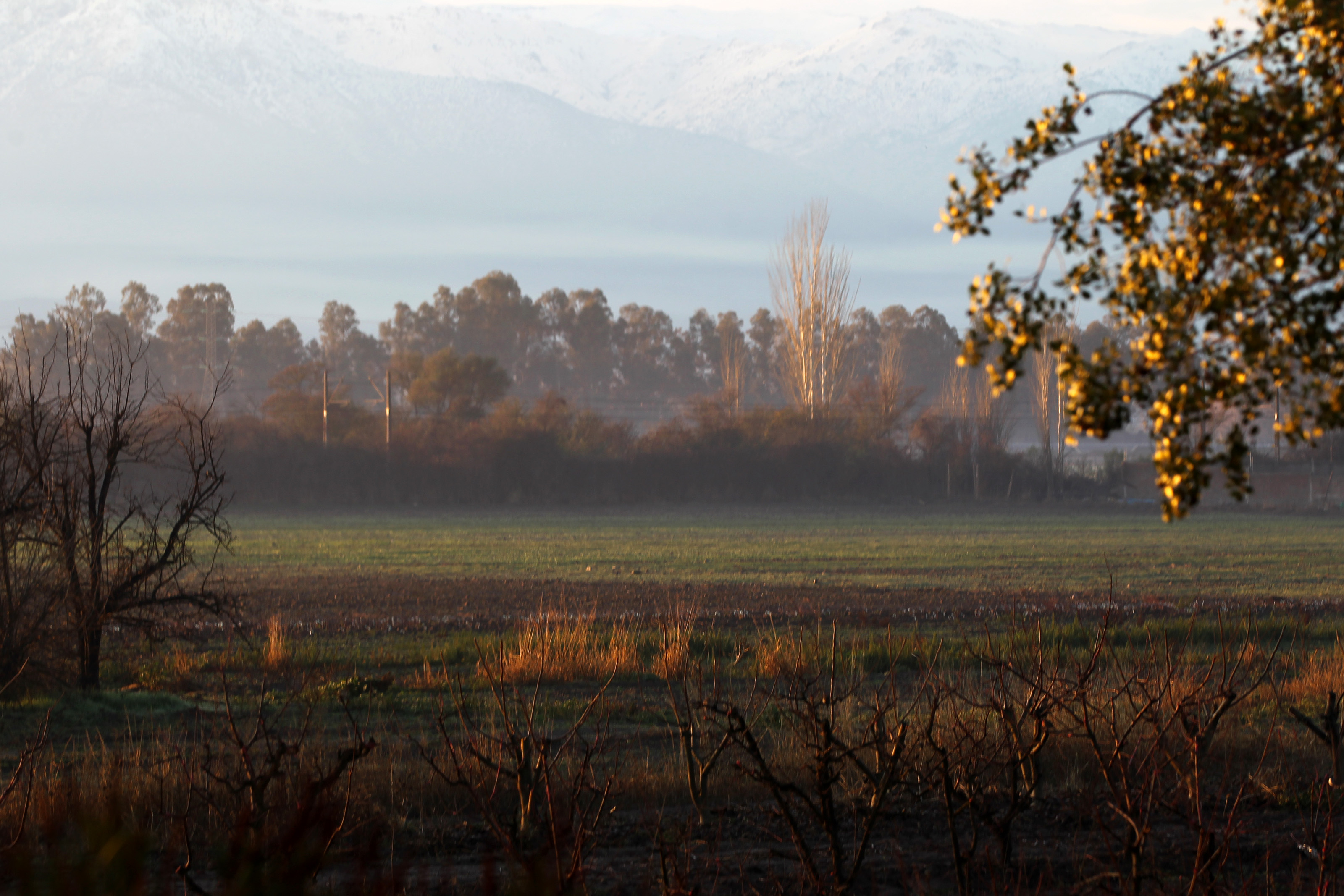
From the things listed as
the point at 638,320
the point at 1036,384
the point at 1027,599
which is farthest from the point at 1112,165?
the point at 638,320

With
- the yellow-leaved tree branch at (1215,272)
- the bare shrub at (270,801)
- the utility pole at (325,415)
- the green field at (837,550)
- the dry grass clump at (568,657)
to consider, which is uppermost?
the utility pole at (325,415)

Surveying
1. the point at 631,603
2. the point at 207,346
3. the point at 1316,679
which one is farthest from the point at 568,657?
the point at 207,346

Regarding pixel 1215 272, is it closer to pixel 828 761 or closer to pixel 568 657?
pixel 828 761

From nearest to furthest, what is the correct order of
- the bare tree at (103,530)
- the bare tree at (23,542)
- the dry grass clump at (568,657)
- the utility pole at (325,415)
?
the bare tree at (23,542) < the bare tree at (103,530) < the dry grass clump at (568,657) < the utility pole at (325,415)

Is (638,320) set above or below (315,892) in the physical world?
above

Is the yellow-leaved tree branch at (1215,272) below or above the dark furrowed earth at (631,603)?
above

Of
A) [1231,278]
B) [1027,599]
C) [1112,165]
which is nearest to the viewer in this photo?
[1231,278]

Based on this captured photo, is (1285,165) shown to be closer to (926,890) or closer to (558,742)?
(926,890)

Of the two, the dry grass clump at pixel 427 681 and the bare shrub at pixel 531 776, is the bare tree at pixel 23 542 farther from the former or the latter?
the bare shrub at pixel 531 776

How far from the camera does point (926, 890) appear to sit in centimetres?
599

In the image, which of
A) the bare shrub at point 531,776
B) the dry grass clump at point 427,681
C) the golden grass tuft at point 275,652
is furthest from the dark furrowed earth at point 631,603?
the bare shrub at point 531,776

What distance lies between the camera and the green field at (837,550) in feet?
94.6

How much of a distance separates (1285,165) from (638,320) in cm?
12541

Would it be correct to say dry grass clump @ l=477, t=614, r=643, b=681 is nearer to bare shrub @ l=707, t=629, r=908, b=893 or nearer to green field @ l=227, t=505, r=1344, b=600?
bare shrub @ l=707, t=629, r=908, b=893
